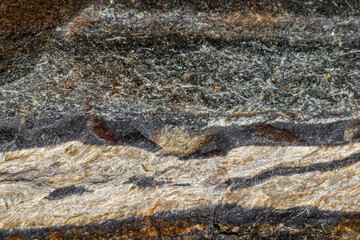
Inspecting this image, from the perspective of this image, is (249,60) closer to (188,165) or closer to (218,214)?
(188,165)

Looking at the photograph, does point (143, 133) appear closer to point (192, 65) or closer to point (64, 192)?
point (192, 65)

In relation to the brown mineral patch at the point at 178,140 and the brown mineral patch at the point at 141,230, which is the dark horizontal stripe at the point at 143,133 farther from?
the brown mineral patch at the point at 141,230

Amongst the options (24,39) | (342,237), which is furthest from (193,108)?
(342,237)

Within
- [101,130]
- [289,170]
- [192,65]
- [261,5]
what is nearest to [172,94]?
[192,65]

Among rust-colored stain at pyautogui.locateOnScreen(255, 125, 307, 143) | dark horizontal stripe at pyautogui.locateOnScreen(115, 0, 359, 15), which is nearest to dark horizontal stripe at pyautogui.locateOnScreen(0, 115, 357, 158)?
rust-colored stain at pyautogui.locateOnScreen(255, 125, 307, 143)

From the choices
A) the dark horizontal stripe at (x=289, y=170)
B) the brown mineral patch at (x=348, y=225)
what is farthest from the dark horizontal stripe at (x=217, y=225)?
the dark horizontal stripe at (x=289, y=170)

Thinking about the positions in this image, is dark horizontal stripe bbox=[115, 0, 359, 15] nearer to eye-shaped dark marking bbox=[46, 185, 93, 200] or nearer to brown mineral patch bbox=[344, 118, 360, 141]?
brown mineral patch bbox=[344, 118, 360, 141]
